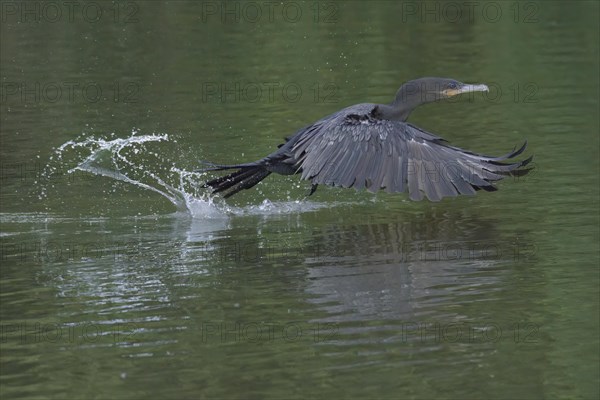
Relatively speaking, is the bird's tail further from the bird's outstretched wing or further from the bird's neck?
the bird's neck

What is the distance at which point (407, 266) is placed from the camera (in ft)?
30.4

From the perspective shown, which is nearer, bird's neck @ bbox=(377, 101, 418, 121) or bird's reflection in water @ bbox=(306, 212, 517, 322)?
bird's reflection in water @ bbox=(306, 212, 517, 322)

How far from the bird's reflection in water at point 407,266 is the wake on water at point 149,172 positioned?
1199 mm

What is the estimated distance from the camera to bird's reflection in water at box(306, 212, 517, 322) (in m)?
8.30

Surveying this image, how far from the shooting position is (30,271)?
9.49 metres

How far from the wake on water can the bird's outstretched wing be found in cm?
116

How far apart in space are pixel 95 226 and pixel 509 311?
4.17 metres

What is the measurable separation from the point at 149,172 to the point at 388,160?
3.62 m

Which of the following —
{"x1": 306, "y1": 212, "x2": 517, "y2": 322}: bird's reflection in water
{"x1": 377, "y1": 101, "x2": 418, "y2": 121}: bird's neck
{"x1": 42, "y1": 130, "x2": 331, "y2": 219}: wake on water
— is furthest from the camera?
{"x1": 42, "y1": 130, "x2": 331, "y2": 219}: wake on water

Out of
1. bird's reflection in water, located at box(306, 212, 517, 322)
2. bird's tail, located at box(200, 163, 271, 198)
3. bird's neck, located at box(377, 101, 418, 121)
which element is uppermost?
bird's neck, located at box(377, 101, 418, 121)

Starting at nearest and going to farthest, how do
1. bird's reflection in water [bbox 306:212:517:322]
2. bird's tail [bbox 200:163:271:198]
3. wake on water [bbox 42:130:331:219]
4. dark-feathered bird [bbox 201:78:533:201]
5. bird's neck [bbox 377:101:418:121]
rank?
bird's reflection in water [bbox 306:212:517:322]
dark-feathered bird [bbox 201:78:533:201]
bird's neck [bbox 377:101:418:121]
bird's tail [bbox 200:163:271:198]
wake on water [bbox 42:130:331:219]

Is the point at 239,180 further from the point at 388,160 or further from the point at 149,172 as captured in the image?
the point at 149,172

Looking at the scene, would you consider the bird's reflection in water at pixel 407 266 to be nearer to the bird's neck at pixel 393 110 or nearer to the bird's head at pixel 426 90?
the bird's neck at pixel 393 110

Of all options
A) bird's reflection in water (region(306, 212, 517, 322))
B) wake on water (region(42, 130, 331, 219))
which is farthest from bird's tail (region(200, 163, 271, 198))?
bird's reflection in water (region(306, 212, 517, 322))
